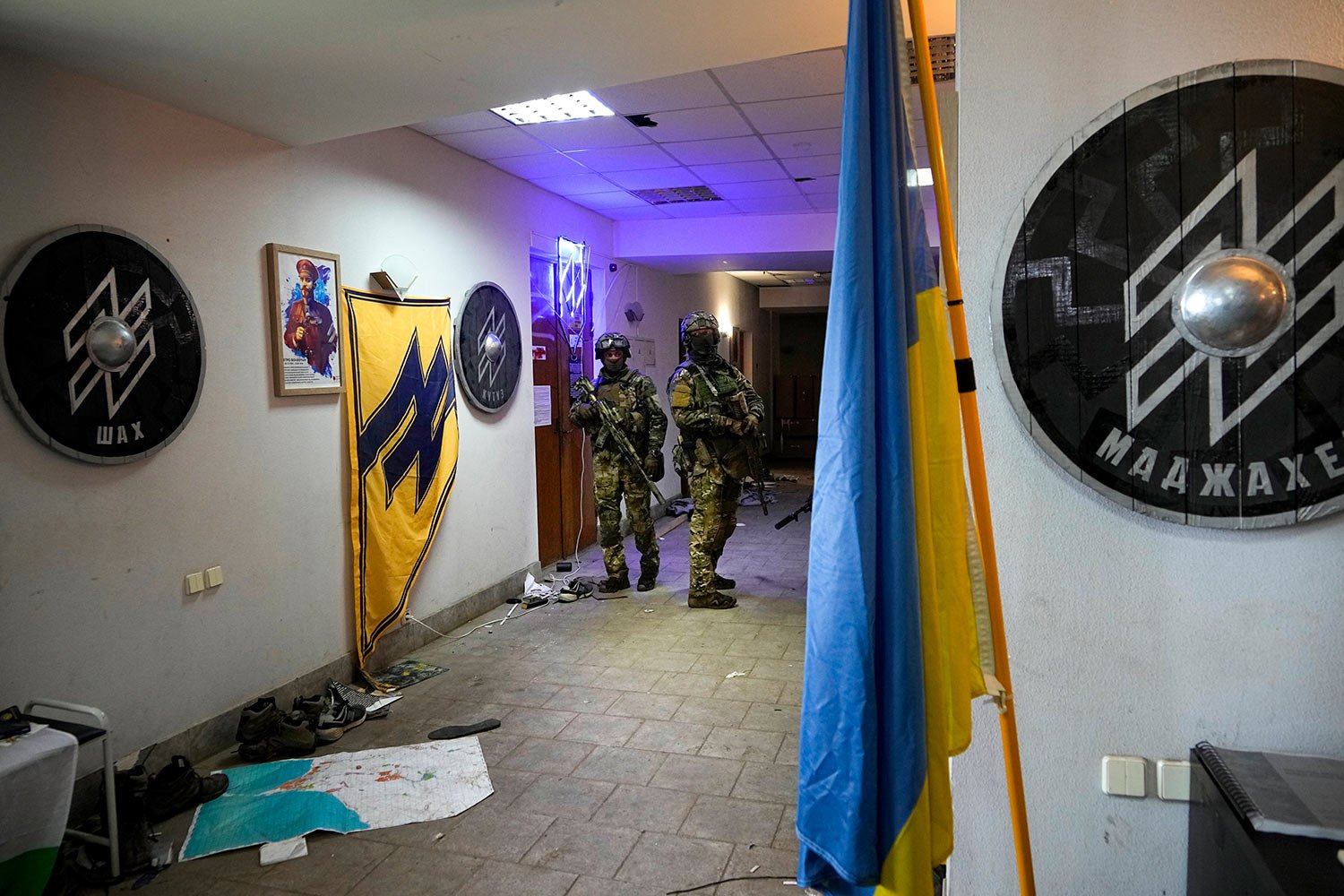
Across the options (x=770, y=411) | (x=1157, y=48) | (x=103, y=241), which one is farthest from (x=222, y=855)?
(x=770, y=411)

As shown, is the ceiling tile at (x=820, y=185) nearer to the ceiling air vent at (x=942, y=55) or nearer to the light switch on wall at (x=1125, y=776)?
the ceiling air vent at (x=942, y=55)

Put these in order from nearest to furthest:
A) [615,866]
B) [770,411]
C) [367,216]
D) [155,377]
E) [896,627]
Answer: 1. [896,627]
2. [615,866]
3. [155,377]
4. [367,216]
5. [770,411]

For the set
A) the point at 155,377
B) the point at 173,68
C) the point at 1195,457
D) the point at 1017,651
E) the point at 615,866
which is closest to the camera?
the point at 1195,457

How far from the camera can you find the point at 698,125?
4.84 metres

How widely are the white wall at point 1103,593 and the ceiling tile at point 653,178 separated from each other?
14.1ft

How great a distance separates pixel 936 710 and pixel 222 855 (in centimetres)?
256

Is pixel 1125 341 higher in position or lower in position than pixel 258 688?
higher

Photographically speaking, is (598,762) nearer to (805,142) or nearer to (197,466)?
(197,466)

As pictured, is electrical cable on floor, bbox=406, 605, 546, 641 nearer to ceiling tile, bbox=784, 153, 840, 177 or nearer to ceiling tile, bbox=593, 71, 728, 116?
ceiling tile, bbox=593, 71, 728, 116

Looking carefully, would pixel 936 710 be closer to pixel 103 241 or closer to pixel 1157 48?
pixel 1157 48

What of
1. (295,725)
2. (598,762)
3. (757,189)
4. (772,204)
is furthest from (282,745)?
(772,204)

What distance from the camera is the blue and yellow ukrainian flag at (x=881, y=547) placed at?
125 cm

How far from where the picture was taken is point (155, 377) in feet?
10.6

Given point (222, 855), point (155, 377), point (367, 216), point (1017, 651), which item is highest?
point (367, 216)
